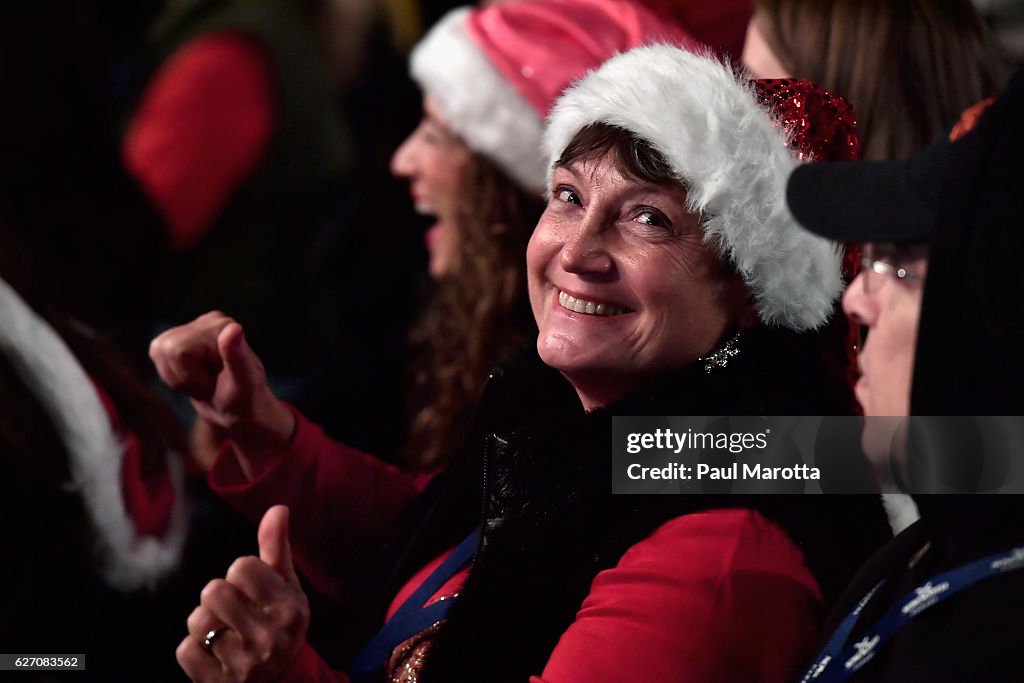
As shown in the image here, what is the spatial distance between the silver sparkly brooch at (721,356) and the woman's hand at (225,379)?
73 centimetres

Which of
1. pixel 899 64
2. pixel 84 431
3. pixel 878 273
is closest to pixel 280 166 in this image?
pixel 84 431

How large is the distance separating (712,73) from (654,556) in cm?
63

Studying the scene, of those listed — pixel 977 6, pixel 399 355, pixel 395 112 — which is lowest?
pixel 399 355


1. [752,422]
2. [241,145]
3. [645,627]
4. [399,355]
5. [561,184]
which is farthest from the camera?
[241,145]

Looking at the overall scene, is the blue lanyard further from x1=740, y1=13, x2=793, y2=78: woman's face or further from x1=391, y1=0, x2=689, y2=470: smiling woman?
x1=391, y1=0, x2=689, y2=470: smiling woman

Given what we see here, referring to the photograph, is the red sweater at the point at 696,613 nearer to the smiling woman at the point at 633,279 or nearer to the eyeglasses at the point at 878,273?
the smiling woman at the point at 633,279

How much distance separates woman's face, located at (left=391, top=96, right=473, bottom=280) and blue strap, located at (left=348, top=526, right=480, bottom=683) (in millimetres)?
1304

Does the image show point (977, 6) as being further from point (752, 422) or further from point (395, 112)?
point (395, 112)

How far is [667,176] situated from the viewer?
1.51 meters

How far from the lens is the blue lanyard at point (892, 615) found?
112cm

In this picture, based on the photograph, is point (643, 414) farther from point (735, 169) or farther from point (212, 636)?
point (212, 636)

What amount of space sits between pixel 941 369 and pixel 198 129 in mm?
3129

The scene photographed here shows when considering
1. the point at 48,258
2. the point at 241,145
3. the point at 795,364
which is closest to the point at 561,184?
the point at 795,364

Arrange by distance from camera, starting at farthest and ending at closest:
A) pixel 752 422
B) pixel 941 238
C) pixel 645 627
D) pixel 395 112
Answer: pixel 395 112 < pixel 752 422 < pixel 645 627 < pixel 941 238
